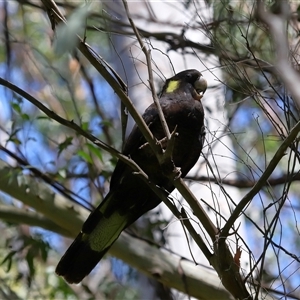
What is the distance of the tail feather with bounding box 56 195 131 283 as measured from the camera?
7.33 feet

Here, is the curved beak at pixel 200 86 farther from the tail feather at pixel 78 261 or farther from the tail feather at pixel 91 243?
the tail feather at pixel 78 261

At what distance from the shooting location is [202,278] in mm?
2326

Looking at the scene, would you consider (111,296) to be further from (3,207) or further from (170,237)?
(3,207)

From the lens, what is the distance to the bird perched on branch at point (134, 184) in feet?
7.29

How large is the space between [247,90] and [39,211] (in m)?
1.06

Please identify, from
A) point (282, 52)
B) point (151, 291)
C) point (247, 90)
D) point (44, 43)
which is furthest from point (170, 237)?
point (44, 43)

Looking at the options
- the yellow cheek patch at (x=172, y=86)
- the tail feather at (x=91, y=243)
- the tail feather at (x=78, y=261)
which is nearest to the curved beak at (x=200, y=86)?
the yellow cheek patch at (x=172, y=86)

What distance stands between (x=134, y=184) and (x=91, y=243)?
10.7 inches

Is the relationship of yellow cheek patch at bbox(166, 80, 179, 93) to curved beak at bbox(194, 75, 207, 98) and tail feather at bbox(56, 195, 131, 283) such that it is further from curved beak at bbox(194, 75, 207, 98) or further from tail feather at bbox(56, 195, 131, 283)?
tail feather at bbox(56, 195, 131, 283)

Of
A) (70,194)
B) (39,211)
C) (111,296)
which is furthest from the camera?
(111,296)

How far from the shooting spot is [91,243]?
2.28m

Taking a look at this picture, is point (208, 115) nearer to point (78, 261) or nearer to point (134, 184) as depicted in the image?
point (134, 184)

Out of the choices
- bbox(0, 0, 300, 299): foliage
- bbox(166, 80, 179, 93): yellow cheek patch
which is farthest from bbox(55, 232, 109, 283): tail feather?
bbox(166, 80, 179, 93): yellow cheek patch

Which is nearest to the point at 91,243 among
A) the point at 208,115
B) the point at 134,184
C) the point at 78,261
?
the point at 78,261
